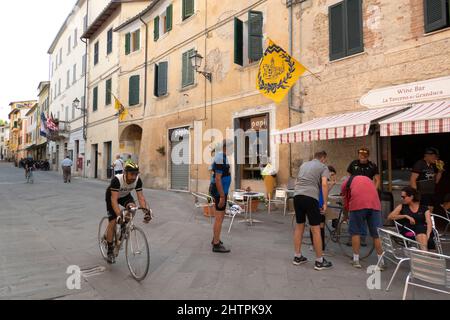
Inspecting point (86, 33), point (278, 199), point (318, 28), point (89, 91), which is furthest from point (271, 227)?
point (86, 33)

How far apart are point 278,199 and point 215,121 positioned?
422cm

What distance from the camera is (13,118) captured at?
73.6 metres

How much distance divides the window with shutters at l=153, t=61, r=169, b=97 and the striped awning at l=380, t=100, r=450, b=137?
36.6 feet

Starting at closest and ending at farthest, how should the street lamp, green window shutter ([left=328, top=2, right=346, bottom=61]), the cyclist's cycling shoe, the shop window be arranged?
the cyclist's cycling shoe < green window shutter ([left=328, top=2, right=346, bottom=61]) < the shop window < the street lamp

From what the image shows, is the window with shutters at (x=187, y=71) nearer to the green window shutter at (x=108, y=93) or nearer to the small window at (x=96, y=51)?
the green window shutter at (x=108, y=93)

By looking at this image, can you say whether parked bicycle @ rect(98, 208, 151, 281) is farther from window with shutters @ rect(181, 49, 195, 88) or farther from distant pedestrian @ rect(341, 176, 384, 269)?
window with shutters @ rect(181, 49, 195, 88)

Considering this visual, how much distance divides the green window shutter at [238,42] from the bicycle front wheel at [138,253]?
27.7 feet

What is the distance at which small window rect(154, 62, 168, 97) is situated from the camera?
15453 millimetres

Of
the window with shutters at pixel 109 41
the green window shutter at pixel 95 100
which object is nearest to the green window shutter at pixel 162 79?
the window with shutters at pixel 109 41

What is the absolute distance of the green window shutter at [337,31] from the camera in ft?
27.7

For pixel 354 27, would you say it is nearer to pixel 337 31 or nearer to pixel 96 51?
pixel 337 31

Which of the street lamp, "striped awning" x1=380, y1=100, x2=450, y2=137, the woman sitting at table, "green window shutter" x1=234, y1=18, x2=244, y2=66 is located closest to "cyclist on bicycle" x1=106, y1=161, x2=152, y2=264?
the woman sitting at table
